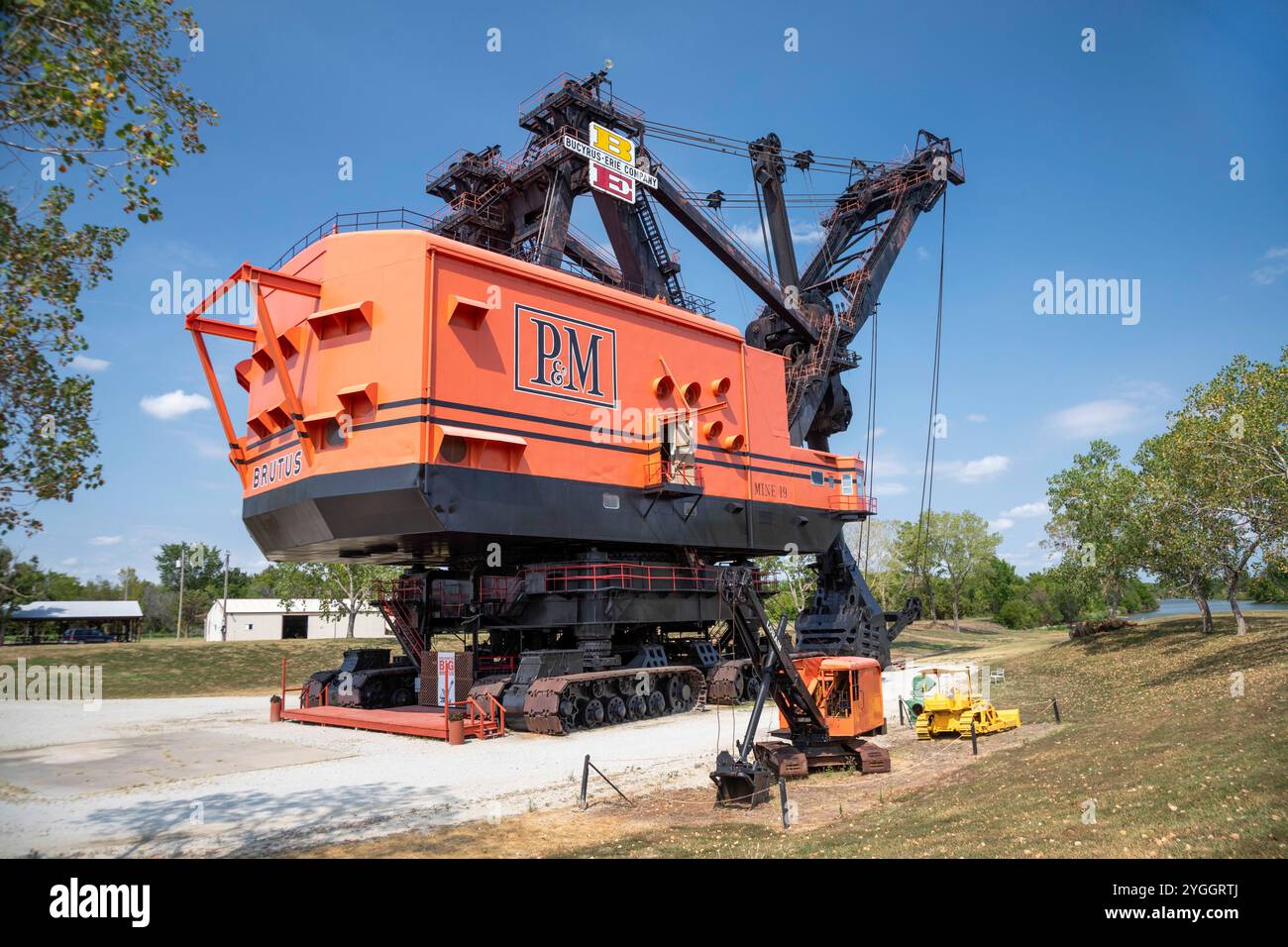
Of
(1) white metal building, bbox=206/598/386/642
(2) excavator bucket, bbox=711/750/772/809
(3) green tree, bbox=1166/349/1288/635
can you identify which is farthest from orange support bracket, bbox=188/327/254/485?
(1) white metal building, bbox=206/598/386/642

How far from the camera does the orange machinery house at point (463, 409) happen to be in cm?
1911

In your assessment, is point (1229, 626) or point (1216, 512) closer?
point (1216, 512)

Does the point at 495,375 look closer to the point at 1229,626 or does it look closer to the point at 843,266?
the point at 843,266

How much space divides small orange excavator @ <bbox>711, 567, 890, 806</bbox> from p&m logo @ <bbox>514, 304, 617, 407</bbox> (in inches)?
377

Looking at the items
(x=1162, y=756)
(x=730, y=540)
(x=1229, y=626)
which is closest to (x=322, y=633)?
(x=730, y=540)

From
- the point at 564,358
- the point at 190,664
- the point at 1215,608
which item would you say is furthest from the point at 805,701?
the point at 1215,608

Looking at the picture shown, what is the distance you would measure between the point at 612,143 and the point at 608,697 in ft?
59.0

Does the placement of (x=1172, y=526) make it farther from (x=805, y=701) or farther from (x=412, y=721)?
(x=412, y=721)

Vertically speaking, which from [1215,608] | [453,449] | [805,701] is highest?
[453,449]

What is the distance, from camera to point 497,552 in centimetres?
2219

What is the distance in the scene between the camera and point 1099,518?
38.4 m

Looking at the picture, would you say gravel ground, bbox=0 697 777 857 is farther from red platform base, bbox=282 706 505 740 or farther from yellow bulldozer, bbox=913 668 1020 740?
yellow bulldozer, bbox=913 668 1020 740

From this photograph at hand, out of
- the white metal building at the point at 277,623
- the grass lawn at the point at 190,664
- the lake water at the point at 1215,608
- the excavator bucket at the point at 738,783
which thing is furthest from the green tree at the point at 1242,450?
the white metal building at the point at 277,623

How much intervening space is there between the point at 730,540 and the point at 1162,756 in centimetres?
1563
